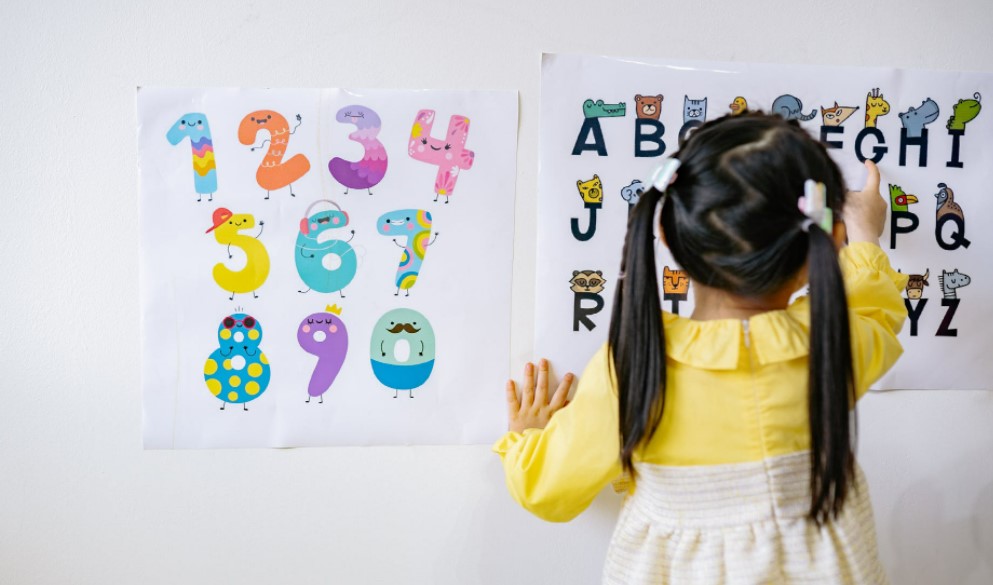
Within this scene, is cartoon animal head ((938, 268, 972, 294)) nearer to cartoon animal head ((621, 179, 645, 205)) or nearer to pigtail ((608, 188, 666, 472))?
cartoon animal head ((621, 179, 645, 205))

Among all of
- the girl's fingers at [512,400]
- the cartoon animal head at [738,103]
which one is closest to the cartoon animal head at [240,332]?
the girl's fingers at [512,400]

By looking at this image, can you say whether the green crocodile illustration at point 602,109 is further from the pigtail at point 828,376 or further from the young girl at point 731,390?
the pigtail at point 828,376

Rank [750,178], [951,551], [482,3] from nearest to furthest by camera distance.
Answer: [750,178] < [482,3] < [951,551]

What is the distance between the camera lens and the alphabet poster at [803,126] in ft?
3.07

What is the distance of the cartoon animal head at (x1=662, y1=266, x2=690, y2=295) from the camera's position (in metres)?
0.94

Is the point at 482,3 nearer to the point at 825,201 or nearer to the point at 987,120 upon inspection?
the point at 825,201

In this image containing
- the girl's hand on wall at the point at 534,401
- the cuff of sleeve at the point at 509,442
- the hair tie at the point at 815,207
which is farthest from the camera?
the girl's hand on wall at the point at 534,401

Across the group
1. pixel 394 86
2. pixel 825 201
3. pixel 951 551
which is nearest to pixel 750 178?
pixel 825 201

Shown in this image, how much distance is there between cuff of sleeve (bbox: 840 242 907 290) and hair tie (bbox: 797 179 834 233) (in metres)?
0.23

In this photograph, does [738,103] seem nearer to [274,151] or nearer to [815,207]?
[815,207]

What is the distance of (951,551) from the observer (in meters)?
1.03

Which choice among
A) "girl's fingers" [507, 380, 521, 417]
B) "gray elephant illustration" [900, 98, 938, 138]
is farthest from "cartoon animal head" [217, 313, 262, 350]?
"gray elephant illustration" [900, 98, 938, 138]

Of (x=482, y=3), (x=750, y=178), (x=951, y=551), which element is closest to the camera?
(x=750, y=178)

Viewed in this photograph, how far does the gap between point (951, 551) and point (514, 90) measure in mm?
977
